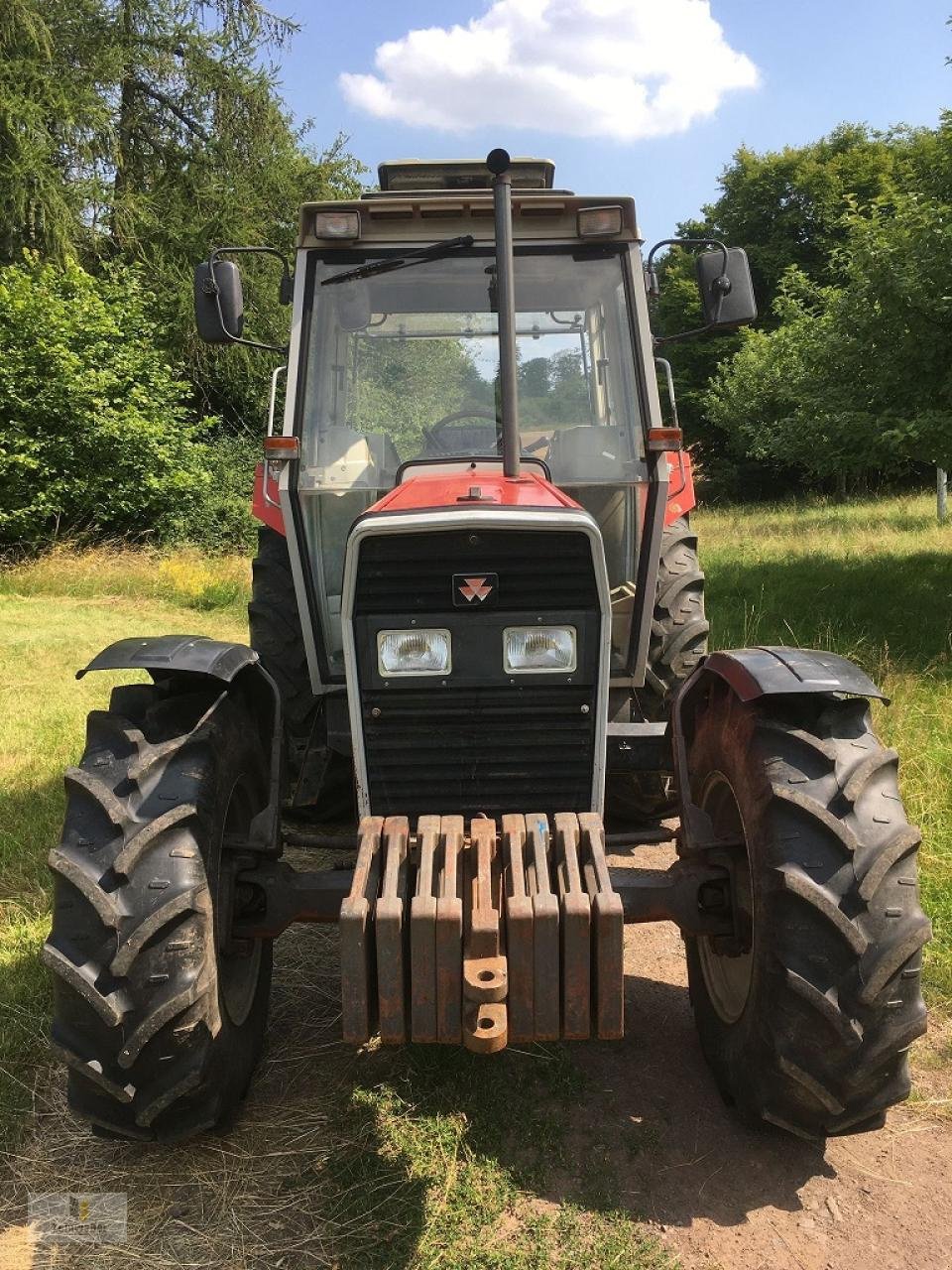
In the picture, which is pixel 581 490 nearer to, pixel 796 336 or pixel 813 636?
pixel 813 636

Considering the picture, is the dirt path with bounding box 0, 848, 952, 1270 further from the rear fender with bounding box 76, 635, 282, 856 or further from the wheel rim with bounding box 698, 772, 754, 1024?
the rear fender with bounding box 76, 635, 282, 856

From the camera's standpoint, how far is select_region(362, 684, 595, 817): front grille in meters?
2.75

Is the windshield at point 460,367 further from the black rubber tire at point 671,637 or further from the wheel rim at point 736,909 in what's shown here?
the wheel rim at point 736,909

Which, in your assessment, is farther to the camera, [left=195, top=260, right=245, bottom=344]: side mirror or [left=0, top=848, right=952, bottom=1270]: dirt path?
[left=195, top=260, right=245, bottom=344]: side mirror

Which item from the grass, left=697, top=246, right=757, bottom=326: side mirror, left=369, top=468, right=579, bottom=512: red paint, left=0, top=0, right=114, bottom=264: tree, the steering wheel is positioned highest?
left=0, top=0, right=114, bottom=264: tree

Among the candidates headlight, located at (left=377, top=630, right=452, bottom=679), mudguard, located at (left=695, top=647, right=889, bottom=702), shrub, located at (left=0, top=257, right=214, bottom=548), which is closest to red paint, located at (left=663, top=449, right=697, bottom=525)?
mudguard, located at (left=695, top=647, right=889, bottom=702)

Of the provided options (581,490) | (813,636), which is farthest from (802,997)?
(813,636)

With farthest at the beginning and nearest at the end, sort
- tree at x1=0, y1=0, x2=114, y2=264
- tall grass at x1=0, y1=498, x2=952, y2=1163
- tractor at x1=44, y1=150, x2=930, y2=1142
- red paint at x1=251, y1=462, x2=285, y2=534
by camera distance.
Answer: tree at x1=0, y1=0, x2=114, y2=264, red paint at x1=251, y1=462, x2=285, y2=534, tall grass at x1=0, y1=498, x2=952, y2=1163, tractor at x1=44, y1=150, x2=930, y2=1142

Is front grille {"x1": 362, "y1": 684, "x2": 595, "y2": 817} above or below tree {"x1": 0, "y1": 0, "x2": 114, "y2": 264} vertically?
below

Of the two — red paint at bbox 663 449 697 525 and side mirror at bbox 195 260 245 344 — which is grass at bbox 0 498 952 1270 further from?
side mirror at bbox 195 260 245 344

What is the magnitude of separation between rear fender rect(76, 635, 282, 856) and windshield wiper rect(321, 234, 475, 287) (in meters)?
1.55

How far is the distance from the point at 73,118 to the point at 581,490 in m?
14.6

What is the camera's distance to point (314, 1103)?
9.62 feet

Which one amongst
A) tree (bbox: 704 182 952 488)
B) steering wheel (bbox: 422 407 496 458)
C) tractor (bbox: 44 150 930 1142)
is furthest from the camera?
tree (bbox: 704 182 952 488)
